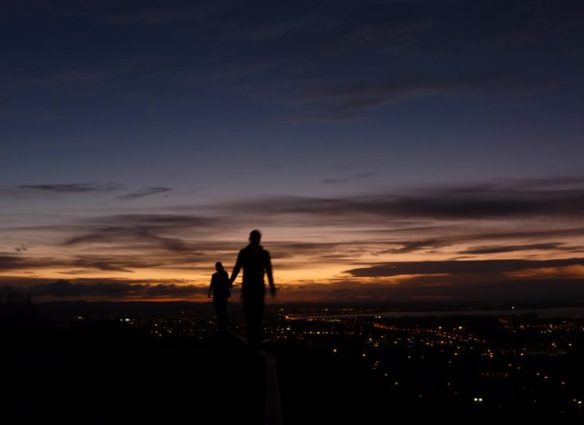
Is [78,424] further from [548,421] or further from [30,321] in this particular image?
[30,321]

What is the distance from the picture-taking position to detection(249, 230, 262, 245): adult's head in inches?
561

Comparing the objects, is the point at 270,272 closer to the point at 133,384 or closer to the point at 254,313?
the point at 254,313

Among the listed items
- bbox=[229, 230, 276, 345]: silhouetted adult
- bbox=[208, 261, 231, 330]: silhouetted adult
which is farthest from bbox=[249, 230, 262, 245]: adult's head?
bbox=[208, 261, 231, 330]: silhouetted adult

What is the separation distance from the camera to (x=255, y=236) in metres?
14.3

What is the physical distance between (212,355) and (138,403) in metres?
6.89

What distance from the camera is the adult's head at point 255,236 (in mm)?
14250

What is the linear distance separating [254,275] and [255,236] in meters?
0.71

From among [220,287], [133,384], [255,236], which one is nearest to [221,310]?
[220,287]

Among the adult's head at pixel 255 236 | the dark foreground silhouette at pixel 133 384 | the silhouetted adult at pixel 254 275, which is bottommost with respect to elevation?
the dark foreground silhouette at pixel 133 384

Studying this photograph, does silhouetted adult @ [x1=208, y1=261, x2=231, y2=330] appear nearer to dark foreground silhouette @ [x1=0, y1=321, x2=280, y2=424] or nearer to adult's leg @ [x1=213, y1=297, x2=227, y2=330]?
adult's leg @ [x1=213, y1=297, x2=227, y2=330]

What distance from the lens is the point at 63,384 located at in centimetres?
1084

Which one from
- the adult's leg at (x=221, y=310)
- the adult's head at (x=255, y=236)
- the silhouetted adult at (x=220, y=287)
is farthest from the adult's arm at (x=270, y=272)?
the adult's leg at (x=221, y=310)

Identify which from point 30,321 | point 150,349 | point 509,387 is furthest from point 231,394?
point 509,387

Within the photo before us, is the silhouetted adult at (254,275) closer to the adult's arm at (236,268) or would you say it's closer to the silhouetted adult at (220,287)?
the adult's arm at (236,268)
